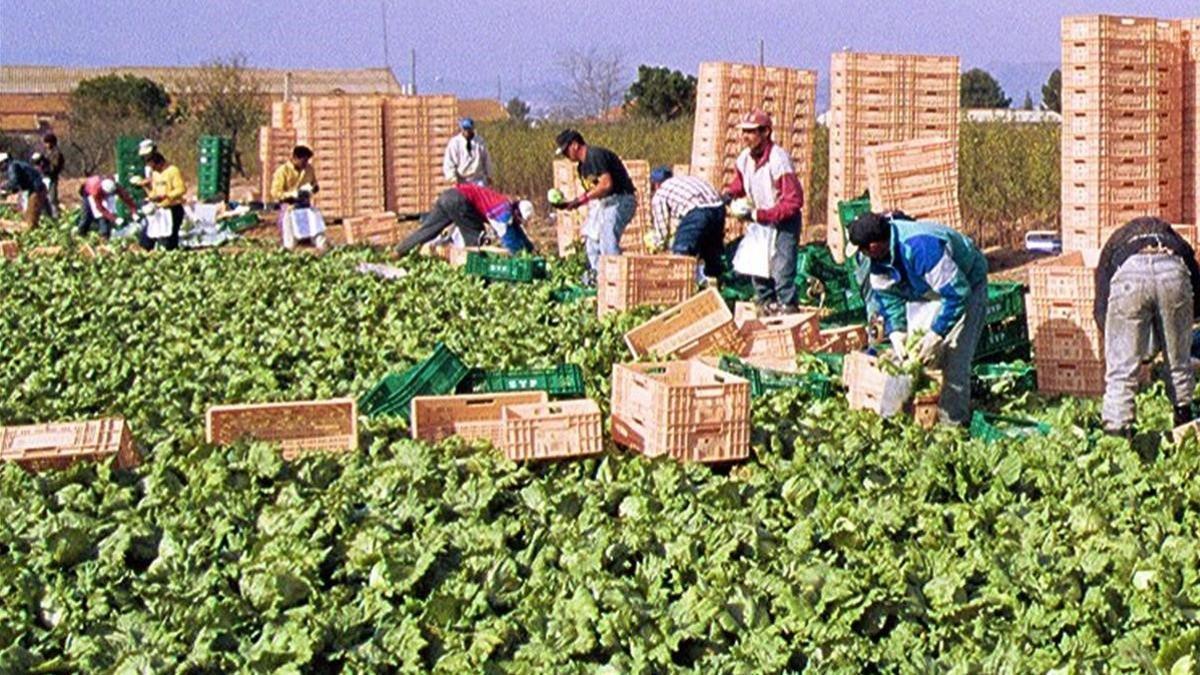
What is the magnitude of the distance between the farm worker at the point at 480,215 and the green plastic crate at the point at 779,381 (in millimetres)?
7173

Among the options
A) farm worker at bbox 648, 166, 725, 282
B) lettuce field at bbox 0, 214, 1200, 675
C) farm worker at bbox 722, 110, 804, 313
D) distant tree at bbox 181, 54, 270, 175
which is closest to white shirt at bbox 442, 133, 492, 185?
farm worker at bbox 648, 166, 725, 282

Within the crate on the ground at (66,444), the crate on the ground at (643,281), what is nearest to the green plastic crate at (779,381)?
the crate on the ground at (643,281)

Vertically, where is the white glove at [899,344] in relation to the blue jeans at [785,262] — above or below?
below

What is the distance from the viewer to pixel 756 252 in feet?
41.0

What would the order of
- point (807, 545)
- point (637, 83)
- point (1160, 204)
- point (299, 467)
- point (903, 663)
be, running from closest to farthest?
1. point (903, 663)
2. point (807, 545)
3. point (299, 467)
4. point (1160, 204)
5. point (637, 83)

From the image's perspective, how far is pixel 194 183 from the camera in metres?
37.9

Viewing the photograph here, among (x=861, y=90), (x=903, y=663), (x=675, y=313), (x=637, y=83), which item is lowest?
(x=903, y=663)

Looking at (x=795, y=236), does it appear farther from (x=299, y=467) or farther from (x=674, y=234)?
(x=299, y=467)

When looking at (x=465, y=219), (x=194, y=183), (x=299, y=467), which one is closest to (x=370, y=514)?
(x=299, y=467)

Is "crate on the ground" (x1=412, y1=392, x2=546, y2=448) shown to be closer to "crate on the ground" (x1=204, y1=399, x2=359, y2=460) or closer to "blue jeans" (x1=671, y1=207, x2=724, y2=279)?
"crate on the ground" (x1=204, y1=399, x2=359, y2=460)

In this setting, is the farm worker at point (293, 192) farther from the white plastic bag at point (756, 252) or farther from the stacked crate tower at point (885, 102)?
the white plastic bag at point (756, 252)

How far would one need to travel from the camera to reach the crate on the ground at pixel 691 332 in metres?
10.7

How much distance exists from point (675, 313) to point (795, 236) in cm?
188

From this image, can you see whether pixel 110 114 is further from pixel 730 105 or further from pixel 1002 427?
pixel 1002 427
